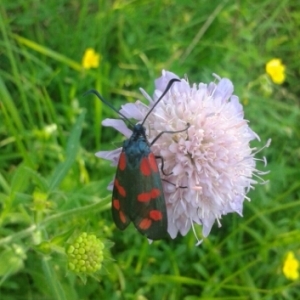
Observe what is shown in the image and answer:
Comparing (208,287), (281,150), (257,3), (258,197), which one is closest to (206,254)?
(208,287)

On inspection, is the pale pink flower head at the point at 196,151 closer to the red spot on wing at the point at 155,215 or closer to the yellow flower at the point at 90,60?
the red spot on wing at the point at 155,215

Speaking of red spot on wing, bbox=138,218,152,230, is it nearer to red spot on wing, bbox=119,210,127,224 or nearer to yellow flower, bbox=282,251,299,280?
red spot on wing, bbox=119,210,127,224

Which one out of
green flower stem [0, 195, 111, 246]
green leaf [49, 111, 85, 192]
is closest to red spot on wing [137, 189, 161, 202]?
green flower stem [0, 195, 111, 246]

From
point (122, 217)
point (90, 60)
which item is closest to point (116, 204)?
point (122, 217)

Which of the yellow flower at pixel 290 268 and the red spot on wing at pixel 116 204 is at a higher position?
the red spot on wing at pixel 116 204

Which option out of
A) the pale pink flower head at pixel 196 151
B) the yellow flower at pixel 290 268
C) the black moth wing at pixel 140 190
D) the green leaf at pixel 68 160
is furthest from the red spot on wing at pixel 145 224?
the yellow flower at pixel 290 268

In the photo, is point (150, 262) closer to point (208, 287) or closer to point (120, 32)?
point (208, 287)
